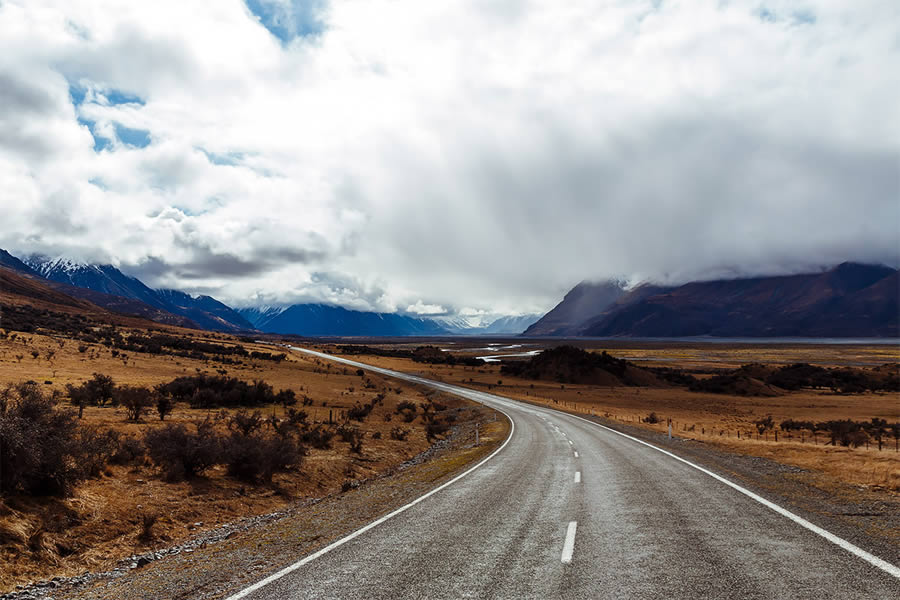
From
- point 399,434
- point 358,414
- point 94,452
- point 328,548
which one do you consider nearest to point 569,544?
point 328,548

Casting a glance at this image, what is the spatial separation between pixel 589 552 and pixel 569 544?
0.48m

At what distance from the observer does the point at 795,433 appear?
35.4 meters

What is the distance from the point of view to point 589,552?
301 inches

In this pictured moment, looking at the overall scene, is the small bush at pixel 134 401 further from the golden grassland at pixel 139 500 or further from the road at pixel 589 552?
the road at pixel 589 552

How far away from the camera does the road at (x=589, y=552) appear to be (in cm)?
627

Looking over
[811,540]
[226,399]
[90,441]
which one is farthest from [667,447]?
[226,399]

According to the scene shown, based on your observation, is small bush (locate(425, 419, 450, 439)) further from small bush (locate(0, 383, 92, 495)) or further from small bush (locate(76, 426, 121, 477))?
small bush (locate(0, 383, 92, 495))

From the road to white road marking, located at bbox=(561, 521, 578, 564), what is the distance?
0.02 metres

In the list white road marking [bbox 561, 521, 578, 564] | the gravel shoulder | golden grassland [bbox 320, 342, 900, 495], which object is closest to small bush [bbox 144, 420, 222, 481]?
white road marking [bbox 561, 521, 578, 564]

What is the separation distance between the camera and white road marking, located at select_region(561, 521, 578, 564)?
7367 mm

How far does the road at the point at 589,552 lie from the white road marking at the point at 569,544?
0.02 m

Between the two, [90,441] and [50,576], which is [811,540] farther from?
[90,441]

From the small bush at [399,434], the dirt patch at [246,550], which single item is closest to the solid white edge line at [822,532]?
the dirt patch at [246,550]

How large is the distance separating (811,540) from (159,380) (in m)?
44.3
